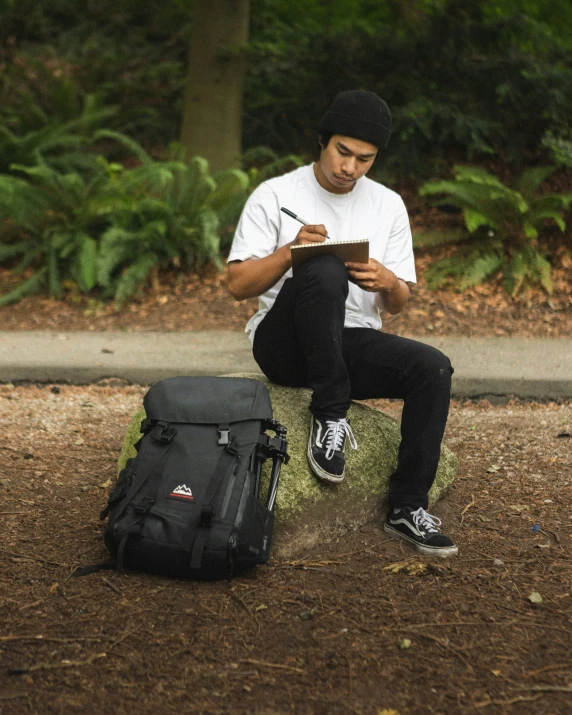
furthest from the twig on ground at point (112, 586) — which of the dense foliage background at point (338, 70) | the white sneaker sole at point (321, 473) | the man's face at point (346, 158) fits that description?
the dense foliage background at point (338, 70)

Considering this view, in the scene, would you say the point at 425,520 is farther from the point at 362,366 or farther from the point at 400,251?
the point at 400,251

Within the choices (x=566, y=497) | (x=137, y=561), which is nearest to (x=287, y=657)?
(x=137, y=561)

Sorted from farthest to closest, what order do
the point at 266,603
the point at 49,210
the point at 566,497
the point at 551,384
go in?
the point at 49,210 → the point at 551,384 → the point at 566,497 → the point at 266,603

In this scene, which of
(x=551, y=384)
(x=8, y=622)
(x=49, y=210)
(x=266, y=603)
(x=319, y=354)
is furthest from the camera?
(x=49, y=210)

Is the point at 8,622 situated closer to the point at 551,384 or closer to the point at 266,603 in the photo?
the point at 266,603

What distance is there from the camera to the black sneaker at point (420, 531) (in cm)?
355

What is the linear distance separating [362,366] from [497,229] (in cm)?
560

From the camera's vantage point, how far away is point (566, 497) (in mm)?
4184

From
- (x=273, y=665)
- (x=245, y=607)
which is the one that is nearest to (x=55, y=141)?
(x=245, y=607)

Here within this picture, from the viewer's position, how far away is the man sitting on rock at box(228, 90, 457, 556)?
3631 millimetres

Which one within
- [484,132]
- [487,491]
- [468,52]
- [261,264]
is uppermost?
[468,52]

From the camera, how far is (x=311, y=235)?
143 inches

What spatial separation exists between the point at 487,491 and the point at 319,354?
1309 millimetres

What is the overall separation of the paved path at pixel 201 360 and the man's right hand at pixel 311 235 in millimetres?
2807
